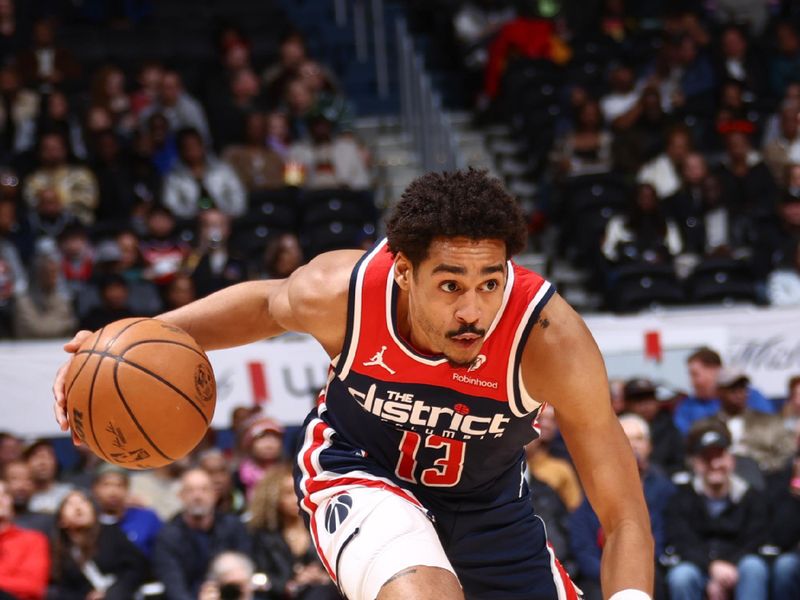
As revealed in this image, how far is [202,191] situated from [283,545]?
4.42 meters

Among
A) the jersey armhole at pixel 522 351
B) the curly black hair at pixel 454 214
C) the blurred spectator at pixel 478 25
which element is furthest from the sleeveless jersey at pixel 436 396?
the blurred spectator at pixel 478 25

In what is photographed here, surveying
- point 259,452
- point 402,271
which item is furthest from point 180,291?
point 402,271

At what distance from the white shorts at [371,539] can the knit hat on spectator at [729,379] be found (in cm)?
522

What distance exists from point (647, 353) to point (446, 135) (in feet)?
11.8

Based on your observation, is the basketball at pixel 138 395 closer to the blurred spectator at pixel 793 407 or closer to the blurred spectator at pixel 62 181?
the blurred spectator at pixel 793 407

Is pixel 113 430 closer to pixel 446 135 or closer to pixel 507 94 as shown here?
pixel 446 135

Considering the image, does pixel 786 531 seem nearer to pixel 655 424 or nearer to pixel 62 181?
pixel 655 424

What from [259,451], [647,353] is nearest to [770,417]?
[647,353]

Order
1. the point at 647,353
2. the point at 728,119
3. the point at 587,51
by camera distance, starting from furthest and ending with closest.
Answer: the point at 587,51, the point at 728,119, the point at 647,353

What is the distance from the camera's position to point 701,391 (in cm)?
884

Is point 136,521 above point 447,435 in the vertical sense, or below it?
below

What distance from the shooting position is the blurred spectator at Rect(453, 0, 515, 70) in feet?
43.2

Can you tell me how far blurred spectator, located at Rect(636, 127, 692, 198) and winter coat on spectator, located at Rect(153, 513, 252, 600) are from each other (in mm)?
5676

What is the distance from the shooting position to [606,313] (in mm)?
10500
